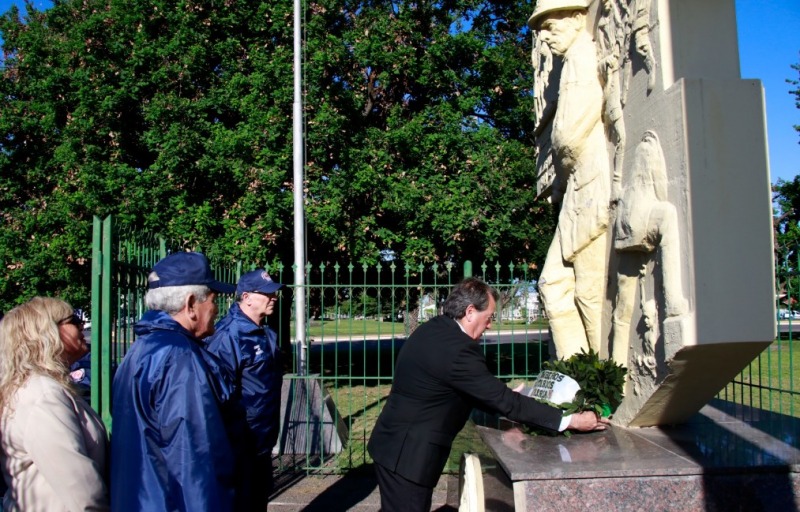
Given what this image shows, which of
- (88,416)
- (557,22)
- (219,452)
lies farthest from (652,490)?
(557,22)

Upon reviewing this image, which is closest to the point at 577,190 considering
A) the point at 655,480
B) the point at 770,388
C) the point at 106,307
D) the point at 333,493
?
the point at 770,388

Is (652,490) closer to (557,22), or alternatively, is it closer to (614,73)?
(614,73)

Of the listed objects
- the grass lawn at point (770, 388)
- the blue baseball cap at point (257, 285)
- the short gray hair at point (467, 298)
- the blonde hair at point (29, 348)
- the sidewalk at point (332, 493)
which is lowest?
the sidewalk at point (332, 493)

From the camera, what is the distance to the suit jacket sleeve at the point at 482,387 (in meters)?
3.35

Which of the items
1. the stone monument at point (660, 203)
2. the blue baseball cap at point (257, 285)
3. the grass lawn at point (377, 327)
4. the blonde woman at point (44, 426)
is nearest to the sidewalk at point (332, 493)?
the grass lawn at point (377, 327)

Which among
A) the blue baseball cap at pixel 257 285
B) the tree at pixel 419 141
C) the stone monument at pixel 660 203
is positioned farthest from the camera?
the tree at pixel 419 141

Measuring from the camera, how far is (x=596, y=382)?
400 cm

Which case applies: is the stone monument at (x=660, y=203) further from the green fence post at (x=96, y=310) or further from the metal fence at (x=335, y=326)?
the green fence post at (x=96, y=310)

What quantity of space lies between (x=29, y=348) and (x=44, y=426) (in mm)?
376

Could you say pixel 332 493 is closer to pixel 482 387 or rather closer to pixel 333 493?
pixel 333 493

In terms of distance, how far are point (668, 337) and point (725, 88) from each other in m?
1.31

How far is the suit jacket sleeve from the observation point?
335 centimetres

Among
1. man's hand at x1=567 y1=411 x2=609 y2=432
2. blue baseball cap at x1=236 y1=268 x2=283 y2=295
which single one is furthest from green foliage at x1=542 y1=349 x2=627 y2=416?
blue baseball cap at x1=236 y1=268 x2=283 y2=295

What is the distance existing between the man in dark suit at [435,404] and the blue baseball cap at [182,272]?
3.74 feet
